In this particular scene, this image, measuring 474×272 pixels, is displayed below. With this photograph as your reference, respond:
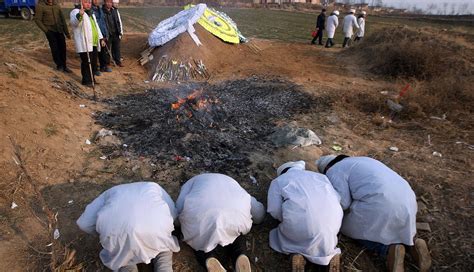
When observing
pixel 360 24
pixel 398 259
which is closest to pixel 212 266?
pixel 398 259

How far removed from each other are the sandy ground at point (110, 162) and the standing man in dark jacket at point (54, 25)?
0.36 meters

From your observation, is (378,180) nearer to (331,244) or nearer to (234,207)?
(331,244)

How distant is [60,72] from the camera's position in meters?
7.40

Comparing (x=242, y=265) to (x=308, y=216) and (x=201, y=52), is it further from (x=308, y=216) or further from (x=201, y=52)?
(x=201, y=52)

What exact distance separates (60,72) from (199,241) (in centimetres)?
650

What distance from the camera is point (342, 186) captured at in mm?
3059

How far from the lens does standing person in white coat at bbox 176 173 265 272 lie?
264cm

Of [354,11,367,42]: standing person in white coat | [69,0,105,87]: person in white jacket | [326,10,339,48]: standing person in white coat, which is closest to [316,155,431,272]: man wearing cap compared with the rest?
[69,0,105,87]: person in white jacket

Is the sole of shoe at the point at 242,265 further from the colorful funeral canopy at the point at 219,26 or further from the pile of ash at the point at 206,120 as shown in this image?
the colorful funeral canopy at the point at 219,26

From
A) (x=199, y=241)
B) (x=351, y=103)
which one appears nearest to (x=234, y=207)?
(x=199, y=241)

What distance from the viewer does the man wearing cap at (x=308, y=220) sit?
2660mm

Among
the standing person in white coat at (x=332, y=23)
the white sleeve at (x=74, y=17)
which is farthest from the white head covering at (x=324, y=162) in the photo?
the standing person in white coat at (x=332, y=23)

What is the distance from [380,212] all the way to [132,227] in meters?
2.10

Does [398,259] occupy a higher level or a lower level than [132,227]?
lower
